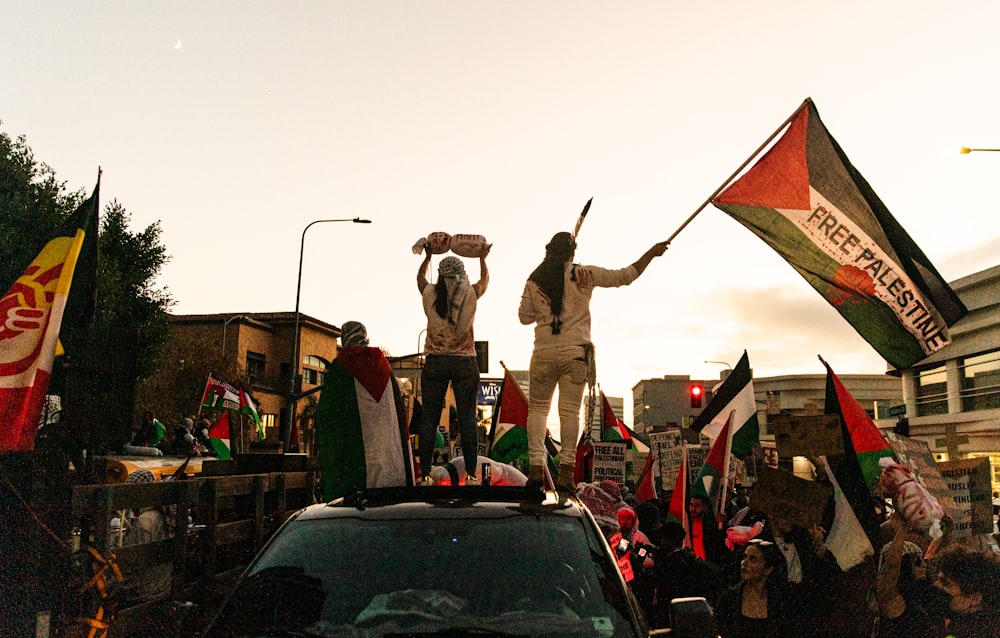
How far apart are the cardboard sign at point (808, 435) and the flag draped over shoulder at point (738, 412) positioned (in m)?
4.00

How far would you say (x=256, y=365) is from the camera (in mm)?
63906

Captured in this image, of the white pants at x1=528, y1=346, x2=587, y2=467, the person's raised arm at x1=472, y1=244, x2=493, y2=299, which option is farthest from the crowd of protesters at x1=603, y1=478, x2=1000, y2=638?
the person's raised arm at x1=472, y1=244, x2=493, y2=299

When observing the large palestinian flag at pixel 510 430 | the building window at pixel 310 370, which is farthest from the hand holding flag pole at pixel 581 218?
the building window at pixel 310 370

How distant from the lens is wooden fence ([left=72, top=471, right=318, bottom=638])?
4.29m

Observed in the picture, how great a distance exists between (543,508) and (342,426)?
112 inches

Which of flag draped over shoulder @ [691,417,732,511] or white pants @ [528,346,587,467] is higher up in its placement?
white pants @ [528,346,587,467]

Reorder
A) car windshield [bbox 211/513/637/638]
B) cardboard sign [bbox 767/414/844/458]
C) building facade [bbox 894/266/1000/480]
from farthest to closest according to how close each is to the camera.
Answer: building facade [bbox 894/266/1000/480] < cardboard sign [bbox 767/414/844/458] < car windshield [bbox 211/513/637/638]

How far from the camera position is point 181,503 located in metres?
4.98

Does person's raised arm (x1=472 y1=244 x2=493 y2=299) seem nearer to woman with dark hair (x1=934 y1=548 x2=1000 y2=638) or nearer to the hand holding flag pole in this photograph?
the hand holding flag pole

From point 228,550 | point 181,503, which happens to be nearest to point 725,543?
point 228,550

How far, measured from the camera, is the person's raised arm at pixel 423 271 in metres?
7.33

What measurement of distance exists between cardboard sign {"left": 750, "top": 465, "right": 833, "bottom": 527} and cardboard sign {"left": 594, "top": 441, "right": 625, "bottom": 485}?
3.95 meters

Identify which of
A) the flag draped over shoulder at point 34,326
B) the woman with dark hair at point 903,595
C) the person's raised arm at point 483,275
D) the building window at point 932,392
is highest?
the building window at point 932,392

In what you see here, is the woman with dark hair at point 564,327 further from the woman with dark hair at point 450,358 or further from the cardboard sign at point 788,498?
the cardboard sign at point 788,498
